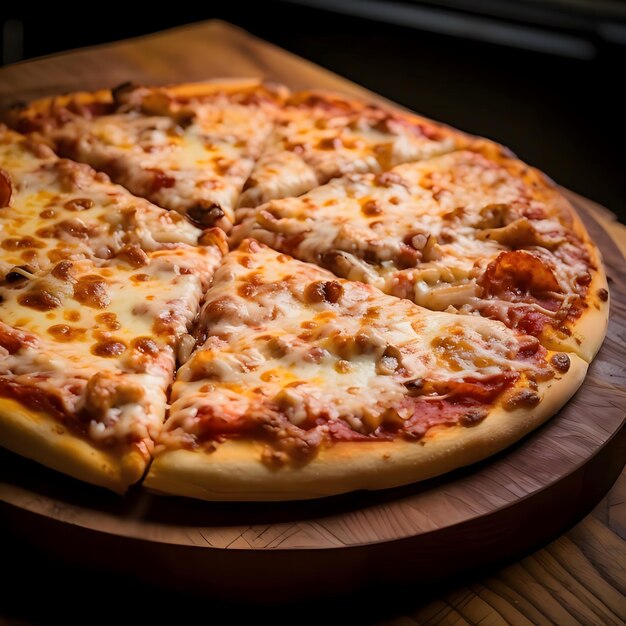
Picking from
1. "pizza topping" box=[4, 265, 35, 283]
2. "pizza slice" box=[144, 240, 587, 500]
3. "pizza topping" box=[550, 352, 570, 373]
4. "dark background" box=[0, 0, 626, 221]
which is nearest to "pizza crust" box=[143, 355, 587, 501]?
"pizza slice" box=[144, 240, 587, 500]

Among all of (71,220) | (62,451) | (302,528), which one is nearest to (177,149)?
(71,220)

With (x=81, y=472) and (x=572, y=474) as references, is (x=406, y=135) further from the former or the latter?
(x=81, y=472)

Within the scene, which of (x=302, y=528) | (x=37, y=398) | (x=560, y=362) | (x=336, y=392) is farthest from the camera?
(x=560, y=362)

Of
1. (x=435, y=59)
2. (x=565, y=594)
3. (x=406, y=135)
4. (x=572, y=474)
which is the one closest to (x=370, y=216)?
(x=406, y=135)

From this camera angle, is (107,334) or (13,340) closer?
(13,340)

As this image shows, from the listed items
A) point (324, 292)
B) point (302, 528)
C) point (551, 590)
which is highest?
point (324, 292)

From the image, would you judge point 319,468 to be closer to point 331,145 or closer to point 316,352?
point 316,352

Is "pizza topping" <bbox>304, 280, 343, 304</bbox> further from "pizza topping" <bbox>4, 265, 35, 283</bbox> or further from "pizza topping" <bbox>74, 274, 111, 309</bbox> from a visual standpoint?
"pizza topping" <bbox>4, 265, 35, 283</bbox>

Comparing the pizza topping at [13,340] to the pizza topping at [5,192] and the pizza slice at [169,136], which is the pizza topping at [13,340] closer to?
the pizza topping at [5,192]

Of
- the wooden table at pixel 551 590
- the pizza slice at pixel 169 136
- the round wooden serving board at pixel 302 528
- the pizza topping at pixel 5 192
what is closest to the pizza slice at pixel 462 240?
the pizza slice at pixel 169 136
